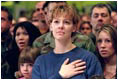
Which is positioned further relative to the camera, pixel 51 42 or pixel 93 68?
pixel 51 42

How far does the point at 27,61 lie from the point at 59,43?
1.08 ft

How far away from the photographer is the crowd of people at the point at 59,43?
2318mm

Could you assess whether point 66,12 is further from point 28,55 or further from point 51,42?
point 28,55

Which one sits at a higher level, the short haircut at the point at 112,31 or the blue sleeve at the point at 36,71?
the short haircut at the point at 112,31

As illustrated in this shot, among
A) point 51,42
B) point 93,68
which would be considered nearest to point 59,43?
point 51,42

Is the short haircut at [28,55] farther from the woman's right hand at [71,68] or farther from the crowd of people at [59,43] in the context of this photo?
the woman's right hand at [71,68]

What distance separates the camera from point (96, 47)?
7.79ft

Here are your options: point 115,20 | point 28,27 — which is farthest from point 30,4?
point 115,20

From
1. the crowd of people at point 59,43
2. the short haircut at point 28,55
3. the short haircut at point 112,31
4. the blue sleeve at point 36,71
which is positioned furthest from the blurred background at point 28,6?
the blue sleeve at point 36,71

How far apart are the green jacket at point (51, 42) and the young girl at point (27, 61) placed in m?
0.06

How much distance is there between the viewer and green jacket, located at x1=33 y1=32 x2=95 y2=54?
2367 mm

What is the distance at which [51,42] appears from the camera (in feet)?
7.86

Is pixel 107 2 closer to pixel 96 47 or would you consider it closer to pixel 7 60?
pixel 96 47

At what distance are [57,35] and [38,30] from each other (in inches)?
8.0
